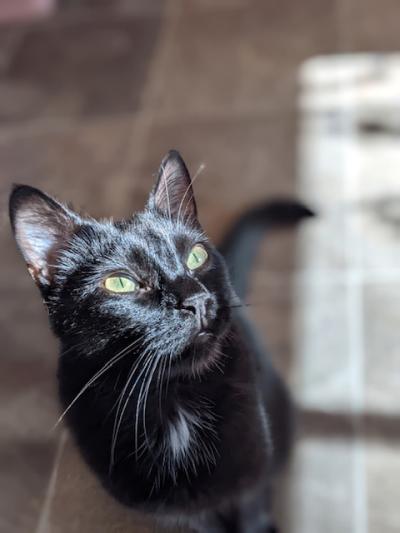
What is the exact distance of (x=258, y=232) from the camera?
1073 mm

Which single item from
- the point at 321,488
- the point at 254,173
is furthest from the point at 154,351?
the point at 254,173

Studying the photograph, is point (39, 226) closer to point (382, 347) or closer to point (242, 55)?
point (382, 347)

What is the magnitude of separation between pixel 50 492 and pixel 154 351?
9.9 inches

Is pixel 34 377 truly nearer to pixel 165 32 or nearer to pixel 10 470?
pixel 10 470

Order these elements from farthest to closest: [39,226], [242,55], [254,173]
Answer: [242,55] → [254,173] → [39,226]

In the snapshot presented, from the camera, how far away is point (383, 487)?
0.99 meters

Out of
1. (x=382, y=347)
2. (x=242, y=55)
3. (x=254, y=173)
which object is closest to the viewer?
(x=382, y=347)

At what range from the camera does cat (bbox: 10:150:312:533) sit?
0.55 m

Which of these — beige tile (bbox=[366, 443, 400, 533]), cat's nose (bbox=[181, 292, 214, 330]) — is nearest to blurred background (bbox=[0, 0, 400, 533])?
beige tile (bbox=[366, 443, 400, 533])

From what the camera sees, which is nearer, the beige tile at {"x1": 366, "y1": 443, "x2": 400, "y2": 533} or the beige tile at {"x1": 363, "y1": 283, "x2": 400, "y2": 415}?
the beige tile at {"x1": 366, "y1": 443, "x2": 400, "y2": 533}

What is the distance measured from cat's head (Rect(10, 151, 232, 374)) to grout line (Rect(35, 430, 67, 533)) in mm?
146

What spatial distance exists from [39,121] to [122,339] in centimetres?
110

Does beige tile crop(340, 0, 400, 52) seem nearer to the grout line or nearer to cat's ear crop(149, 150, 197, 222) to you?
cat's ear crop(149, 150, 197, 222)

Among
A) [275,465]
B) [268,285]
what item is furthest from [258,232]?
[275,465]
